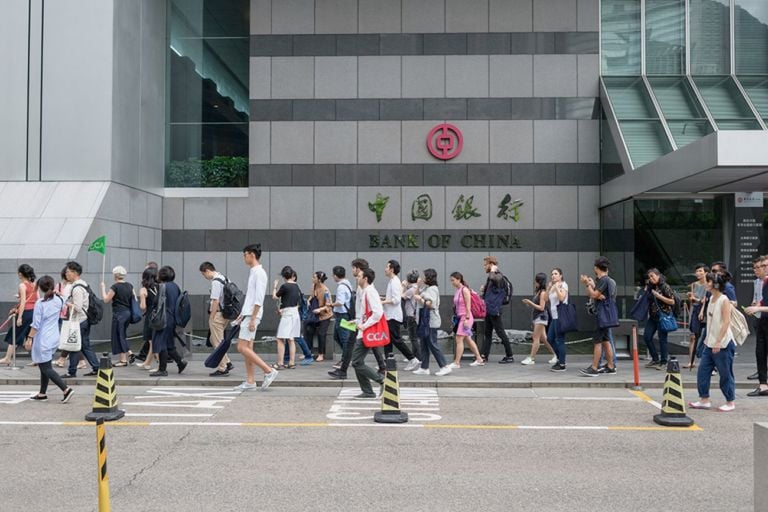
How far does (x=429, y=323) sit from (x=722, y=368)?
15.7 ft

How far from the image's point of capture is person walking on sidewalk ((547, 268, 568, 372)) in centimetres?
Result: 1267

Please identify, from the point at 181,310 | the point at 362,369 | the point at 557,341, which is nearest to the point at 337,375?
the point at 362,369

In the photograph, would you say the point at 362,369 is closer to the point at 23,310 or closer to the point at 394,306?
the point at 394,306

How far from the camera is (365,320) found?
34.1 feet

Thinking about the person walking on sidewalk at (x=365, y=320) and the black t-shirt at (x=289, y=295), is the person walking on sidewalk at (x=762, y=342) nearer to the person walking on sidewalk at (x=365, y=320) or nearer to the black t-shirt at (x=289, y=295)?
the person walking on sidewalk at (x=365, y=320)

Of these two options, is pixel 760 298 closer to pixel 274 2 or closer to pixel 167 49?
pixel 274 2

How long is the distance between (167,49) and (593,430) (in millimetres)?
17782

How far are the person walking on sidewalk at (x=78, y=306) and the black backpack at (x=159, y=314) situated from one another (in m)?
1.04

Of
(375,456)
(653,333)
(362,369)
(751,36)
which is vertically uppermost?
(751,36)

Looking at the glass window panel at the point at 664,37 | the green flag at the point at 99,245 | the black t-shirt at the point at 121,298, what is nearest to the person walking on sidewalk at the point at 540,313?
the black t-shirt at the point at 121,298

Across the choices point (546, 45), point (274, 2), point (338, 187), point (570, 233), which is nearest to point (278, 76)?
point (274, 2)

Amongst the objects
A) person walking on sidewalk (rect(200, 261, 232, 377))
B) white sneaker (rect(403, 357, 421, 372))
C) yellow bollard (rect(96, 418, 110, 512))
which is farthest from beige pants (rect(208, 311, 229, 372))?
yellow bollard (rect(96, 418, 110, 512))

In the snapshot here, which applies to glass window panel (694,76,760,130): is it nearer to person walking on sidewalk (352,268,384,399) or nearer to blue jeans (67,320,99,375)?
person walking on sidewalk (352,268,384,399)

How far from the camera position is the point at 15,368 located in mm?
13289
